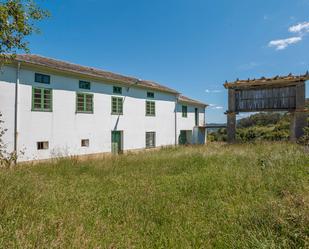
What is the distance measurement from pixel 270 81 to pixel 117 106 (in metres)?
11.2

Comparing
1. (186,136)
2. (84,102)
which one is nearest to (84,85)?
(84,102)

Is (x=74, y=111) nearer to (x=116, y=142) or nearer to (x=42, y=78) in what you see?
(x=42, y=78)

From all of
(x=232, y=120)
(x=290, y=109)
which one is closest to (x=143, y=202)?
(x=232, y=120)

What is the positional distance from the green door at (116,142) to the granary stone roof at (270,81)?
360 inches

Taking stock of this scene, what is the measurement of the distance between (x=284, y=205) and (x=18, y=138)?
1179 cm

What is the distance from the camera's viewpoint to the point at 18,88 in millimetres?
10758

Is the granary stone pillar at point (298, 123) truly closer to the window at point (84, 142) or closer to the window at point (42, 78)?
the window at point (84, 142)

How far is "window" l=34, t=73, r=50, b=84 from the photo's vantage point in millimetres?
11570

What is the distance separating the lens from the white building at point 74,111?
35.2ft

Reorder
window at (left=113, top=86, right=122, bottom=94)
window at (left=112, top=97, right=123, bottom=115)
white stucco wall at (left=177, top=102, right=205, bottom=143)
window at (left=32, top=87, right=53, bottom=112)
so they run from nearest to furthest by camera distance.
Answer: window at (left=32, top=87, right=53, bottom=112), window at (left=112, top=97, right=123, bottom=115), window at (left=113, top=86, right=122, bottom=94), white stucco wall at (left=177, top=102, right=205, bottom=143)

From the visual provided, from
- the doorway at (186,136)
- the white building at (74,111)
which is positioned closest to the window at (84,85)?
the white building at (74,111)

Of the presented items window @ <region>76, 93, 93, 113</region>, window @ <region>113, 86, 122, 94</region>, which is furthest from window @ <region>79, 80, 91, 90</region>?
window @ <region>113, 86, 122, 94</region>

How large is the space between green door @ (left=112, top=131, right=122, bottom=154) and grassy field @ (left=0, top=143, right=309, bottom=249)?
8255 mm

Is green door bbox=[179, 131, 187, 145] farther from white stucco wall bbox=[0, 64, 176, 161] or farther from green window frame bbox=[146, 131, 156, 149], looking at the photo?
white stucco wall bbox=[0, 64, 176, 161]
